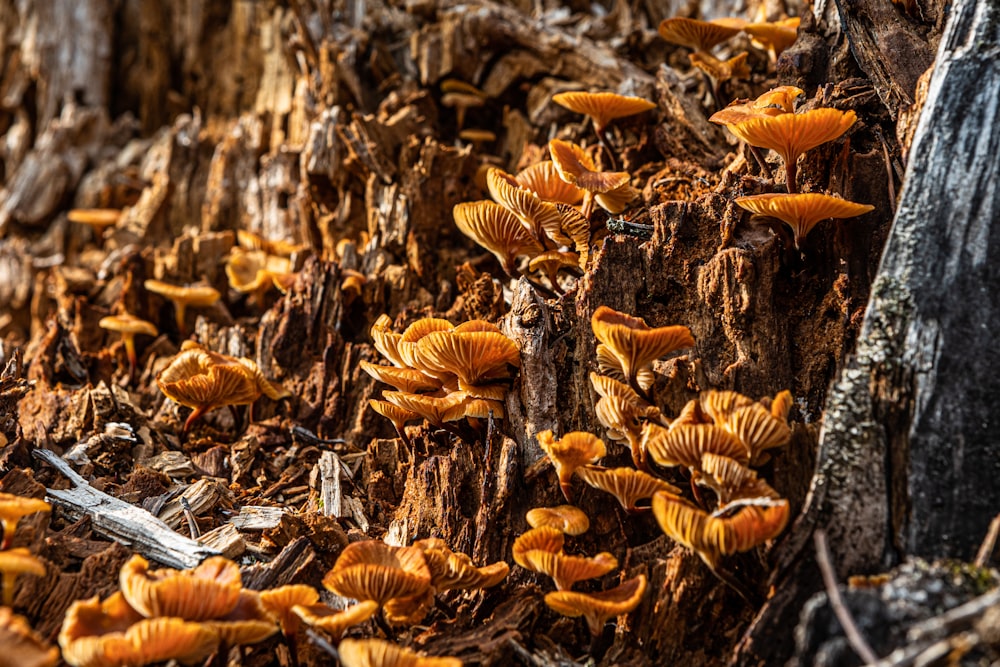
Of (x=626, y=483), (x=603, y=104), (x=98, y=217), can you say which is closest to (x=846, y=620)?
(x=626, y=483)

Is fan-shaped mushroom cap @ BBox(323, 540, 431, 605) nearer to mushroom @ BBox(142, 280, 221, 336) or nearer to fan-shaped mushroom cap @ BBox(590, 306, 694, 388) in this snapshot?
fan-shaped mushroom cap @ BBox(590, 306, 694, 388)

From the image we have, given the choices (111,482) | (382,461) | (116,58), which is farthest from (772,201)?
(116,58)

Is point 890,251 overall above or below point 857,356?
A: above

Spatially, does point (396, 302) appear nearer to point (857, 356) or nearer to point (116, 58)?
point (857, 356)

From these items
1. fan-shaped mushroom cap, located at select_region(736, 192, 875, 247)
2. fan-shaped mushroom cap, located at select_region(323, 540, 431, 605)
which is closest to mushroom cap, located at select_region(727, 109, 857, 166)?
fan-shaped mushroom cap, located at select_region(736, 192, 875, 247)

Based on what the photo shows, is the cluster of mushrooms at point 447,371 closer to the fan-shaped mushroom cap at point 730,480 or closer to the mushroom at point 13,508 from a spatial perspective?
the fan-shaped mushroom cap at point 730,480

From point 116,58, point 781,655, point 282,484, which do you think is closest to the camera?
point 781,655
